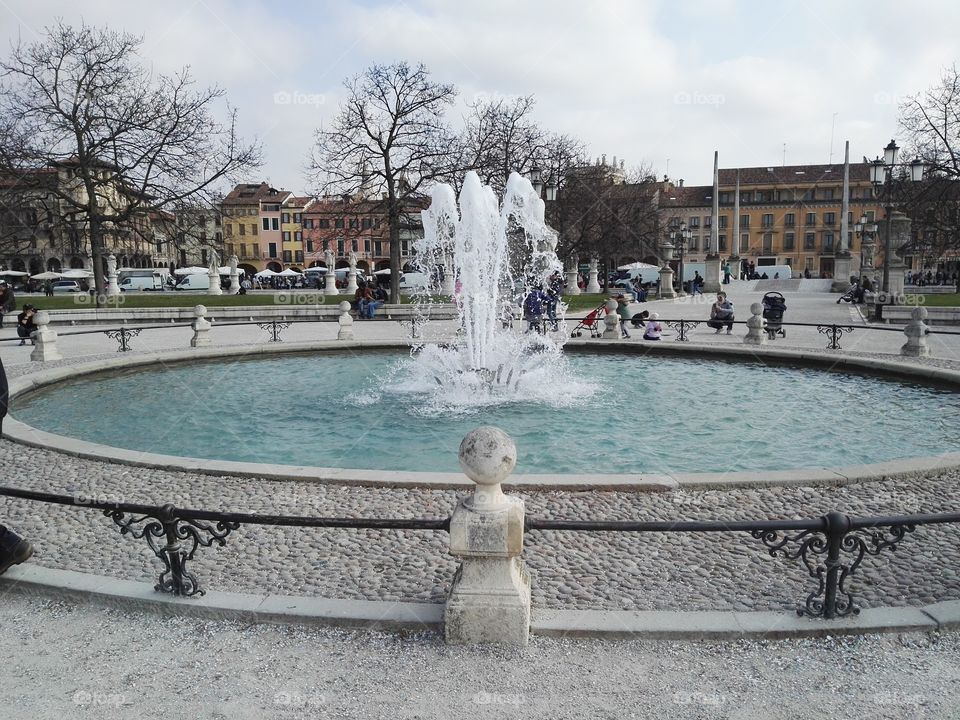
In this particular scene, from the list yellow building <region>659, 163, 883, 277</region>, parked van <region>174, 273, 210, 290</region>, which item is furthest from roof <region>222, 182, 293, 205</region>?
yellow building <region>659, 163, 883, 277</region>

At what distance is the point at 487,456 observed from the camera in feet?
13.9

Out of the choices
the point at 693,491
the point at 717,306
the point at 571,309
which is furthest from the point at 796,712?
the point at 571,309

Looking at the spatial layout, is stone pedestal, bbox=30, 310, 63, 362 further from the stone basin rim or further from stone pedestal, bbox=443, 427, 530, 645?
stone pedestal, bbox=443, 427, 530, 645

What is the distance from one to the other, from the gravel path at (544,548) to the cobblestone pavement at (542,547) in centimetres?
1

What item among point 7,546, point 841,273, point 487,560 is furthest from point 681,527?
point 841,273

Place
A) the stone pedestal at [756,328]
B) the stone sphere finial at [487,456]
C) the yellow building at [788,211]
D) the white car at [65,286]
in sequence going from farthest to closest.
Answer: the yellow building at [788,211], the white car at [65,286], the stone pedestal at [756,328], the stone sphere finial at [487,456]

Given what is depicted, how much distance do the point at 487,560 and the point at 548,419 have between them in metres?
6.50

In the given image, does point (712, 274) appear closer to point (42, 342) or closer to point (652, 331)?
point (652, 331)

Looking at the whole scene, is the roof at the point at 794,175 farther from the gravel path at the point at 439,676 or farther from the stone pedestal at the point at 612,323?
the gravel path at the point at 439,676

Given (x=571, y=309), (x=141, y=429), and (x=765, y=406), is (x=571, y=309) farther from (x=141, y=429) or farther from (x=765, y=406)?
(x=141, y=429)

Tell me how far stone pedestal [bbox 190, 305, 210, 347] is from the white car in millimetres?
42309

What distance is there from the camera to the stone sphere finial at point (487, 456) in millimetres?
4246

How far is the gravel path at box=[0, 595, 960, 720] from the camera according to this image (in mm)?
3775

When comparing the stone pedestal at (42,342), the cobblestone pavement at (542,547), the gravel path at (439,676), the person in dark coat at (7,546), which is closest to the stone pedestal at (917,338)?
the cobblestone pavement at (542,547)
